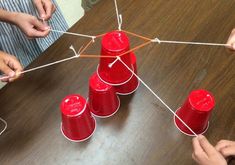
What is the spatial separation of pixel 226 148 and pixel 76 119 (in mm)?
353

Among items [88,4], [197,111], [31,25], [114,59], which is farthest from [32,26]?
[88,4]

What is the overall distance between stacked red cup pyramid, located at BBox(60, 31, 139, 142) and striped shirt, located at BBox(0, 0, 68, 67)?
438 mm

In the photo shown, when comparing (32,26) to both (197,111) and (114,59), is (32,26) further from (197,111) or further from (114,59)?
(197,111)

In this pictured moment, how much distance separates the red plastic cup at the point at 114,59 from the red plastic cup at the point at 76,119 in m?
0.09

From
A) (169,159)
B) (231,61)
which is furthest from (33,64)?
(231,61)

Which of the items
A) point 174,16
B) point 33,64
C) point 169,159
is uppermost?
point 33,64

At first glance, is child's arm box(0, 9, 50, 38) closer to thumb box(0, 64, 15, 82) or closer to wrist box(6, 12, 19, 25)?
wrist box(6, 12, 19, 25)

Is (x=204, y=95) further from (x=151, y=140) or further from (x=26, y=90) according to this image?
(x=26, y=90)

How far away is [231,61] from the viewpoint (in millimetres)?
948

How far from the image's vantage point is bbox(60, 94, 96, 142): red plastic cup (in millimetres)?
751

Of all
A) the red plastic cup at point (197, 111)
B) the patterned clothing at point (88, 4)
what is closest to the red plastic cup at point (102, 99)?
the red plastic cup at point (197, 111)

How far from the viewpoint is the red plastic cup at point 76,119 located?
0.75m

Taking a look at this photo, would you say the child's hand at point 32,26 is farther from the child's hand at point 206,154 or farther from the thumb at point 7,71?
the child's hand at point 206,154

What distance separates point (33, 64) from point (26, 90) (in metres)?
0.09
